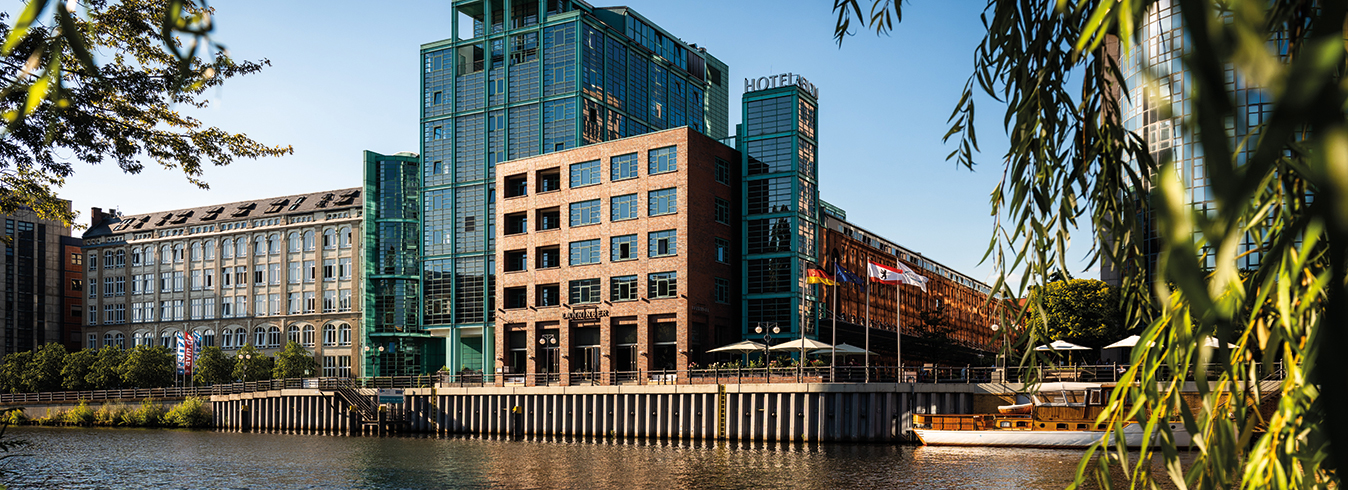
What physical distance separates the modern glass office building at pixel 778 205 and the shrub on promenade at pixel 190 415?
41.2m

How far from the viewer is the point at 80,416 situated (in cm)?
8462

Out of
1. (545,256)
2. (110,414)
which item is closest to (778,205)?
(545,256)

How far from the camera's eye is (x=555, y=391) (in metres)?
62.9

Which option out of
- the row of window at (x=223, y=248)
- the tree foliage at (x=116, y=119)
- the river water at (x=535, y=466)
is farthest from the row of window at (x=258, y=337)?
the tree foliage at (x=116, y=119)

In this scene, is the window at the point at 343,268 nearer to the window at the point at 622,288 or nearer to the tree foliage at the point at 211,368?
the tree foliage at the point at 211,368

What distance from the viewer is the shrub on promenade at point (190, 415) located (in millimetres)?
79125

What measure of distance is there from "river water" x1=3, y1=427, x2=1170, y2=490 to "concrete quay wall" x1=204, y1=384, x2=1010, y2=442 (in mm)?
2442

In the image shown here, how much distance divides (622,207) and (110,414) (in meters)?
45.3

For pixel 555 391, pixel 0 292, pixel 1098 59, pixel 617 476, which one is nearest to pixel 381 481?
pixel 617 476

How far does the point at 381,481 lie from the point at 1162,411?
34.8 metres

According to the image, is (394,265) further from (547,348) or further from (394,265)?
(547,348)

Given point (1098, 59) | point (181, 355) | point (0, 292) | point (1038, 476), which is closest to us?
point (1098, 59)

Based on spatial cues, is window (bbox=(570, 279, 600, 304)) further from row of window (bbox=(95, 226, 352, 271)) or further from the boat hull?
row of window (bbox=(95, 226, 352, 271))

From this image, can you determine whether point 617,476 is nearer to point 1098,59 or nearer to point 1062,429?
point 1062,429
